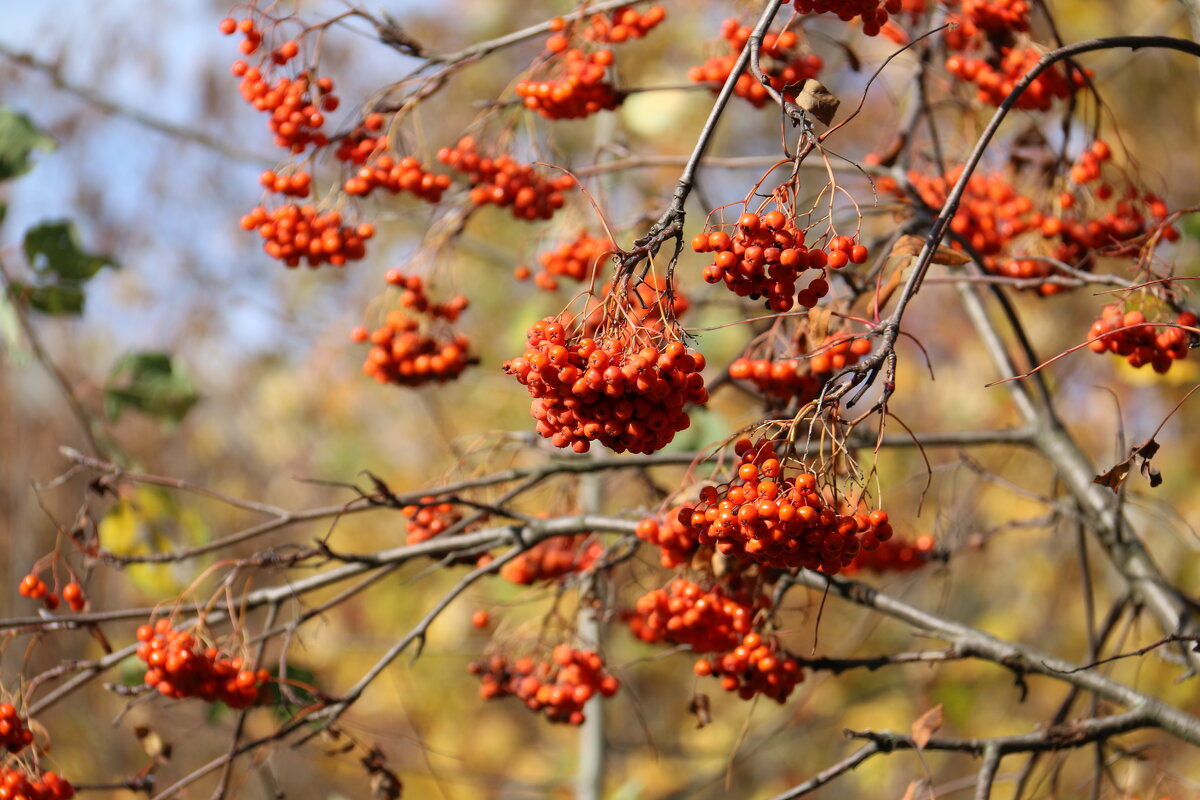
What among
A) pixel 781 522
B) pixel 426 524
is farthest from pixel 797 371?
pixel 426 524

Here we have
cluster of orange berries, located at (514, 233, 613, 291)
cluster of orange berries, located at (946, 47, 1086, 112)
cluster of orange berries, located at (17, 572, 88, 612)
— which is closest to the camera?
cluster of orange berries, located at (17, 572, 88, 612)

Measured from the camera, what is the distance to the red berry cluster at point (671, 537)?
2.10 metres

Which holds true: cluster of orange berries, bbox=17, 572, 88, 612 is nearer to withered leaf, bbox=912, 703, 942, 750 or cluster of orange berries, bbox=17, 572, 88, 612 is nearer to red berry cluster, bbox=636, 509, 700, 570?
red berry cluster, bbox=636, 509, 700, 570

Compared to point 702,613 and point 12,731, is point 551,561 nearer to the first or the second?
point 702,613

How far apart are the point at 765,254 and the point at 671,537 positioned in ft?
2.65

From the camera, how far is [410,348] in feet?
9.20

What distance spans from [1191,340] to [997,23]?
40.7 inches

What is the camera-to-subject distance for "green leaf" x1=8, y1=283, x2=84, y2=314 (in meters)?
3.23

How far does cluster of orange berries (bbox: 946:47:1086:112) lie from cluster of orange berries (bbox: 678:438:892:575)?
1.51 meters

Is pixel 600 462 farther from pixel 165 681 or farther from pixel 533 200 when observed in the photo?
pixel 165 681

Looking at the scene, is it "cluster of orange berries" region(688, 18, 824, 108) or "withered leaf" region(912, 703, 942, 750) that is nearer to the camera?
"withered leaf" region(912, 703, 942, 750)

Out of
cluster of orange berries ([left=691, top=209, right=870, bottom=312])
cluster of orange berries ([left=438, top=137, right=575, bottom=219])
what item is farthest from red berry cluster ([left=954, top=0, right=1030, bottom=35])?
cluster of orange berries ([left=691, top=209, right=870, bottom=312])

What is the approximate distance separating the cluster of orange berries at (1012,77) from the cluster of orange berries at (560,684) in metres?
1.77

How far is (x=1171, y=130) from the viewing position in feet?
29.8
